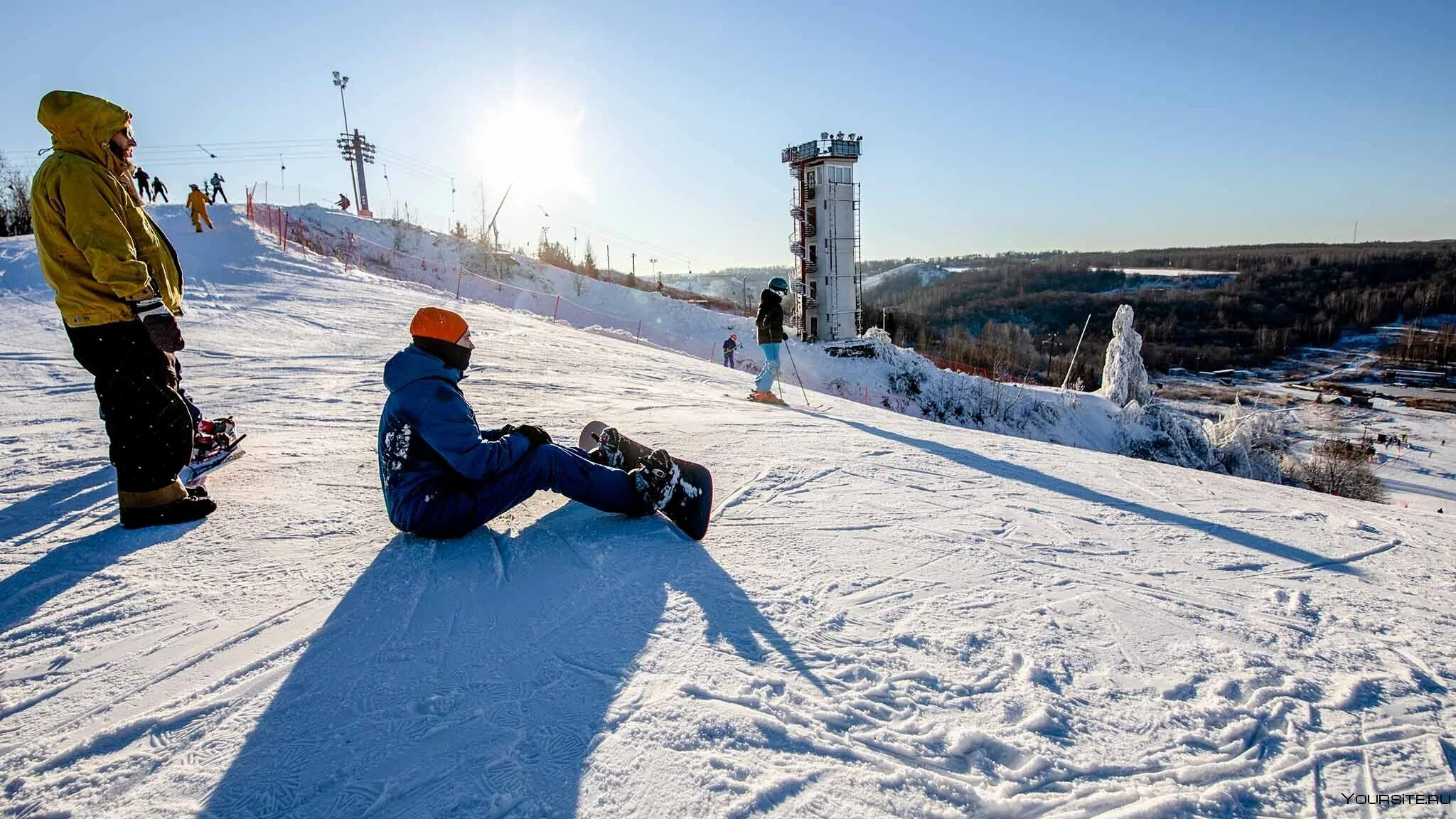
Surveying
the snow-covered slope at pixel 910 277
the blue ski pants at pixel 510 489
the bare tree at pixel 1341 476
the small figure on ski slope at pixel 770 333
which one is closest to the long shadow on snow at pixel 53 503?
the blue ski pants at pixel 510 489

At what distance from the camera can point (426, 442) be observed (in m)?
2.67

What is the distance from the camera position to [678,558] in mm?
2805

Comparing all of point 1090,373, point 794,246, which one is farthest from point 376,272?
point 1090,373

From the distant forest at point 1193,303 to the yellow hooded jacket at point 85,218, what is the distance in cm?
Result: 5897

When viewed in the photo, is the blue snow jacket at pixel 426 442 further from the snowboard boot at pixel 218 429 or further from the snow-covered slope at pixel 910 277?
the snow-covered slope at pixel 910 277

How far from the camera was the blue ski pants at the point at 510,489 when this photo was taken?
278cm

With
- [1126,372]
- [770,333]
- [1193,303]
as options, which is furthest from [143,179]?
[1193,303]

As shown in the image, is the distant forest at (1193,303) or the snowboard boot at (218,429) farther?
the distant forest at (1193,303)

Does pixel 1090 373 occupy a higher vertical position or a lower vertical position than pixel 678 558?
lower

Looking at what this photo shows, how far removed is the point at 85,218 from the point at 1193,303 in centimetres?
12419

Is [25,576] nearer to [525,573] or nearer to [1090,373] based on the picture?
[525,573]

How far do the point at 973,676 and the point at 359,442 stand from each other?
4190mm

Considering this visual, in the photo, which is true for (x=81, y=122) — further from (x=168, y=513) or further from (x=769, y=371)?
(x=769, y=371)

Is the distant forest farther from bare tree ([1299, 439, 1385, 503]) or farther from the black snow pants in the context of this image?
the black snow pants
